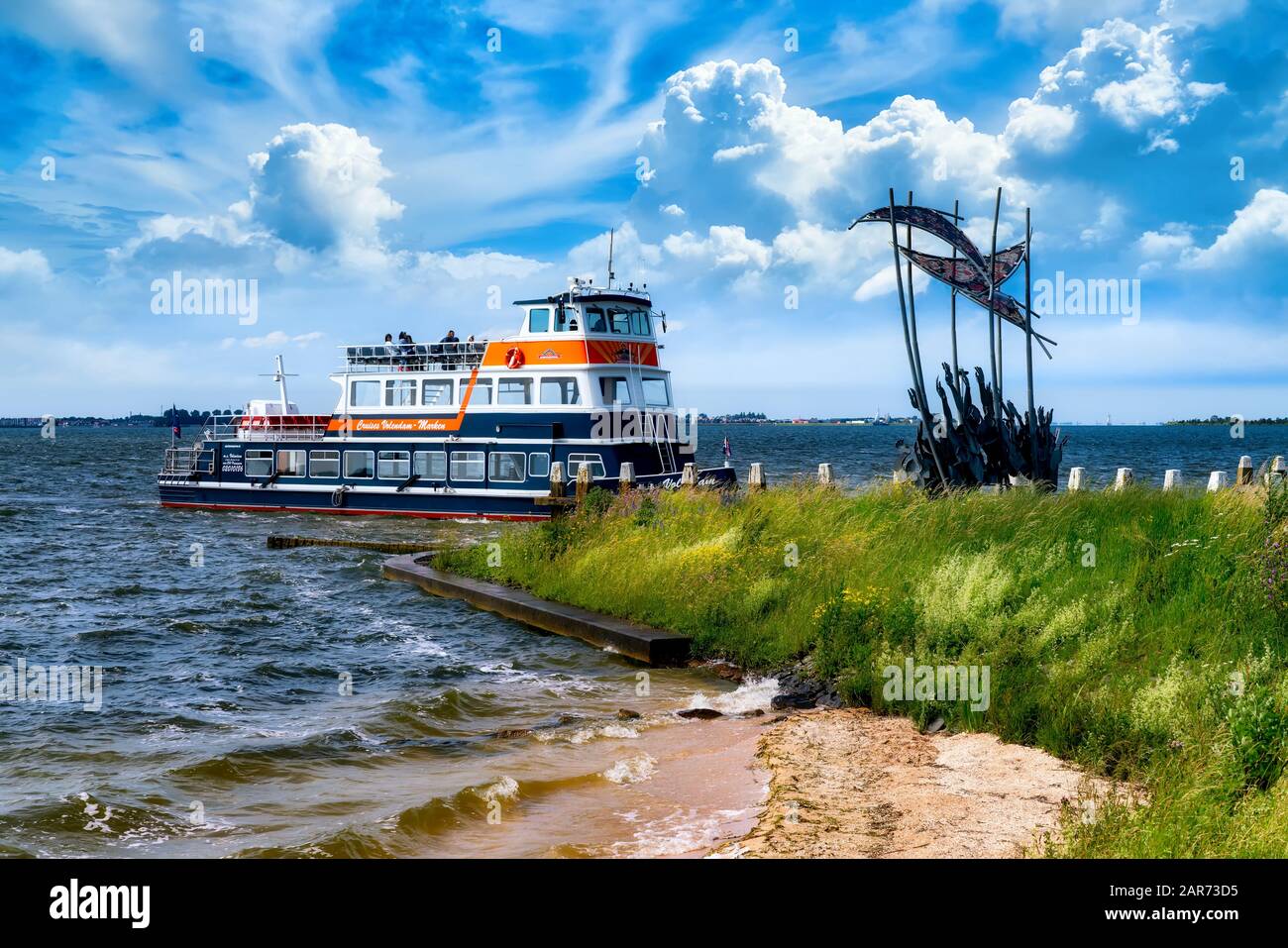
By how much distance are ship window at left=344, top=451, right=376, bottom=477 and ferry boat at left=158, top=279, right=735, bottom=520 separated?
5cm

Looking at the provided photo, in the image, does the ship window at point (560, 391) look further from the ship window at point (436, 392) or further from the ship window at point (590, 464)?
the ship window at point (436, 392)

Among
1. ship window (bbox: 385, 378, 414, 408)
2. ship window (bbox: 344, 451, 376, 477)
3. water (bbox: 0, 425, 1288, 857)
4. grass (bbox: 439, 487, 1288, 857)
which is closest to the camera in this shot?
grass (bbox: 439, 487, 1288, 857)

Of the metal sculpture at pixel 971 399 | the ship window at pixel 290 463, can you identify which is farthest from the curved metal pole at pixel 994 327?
the ship window at pixel 290 463

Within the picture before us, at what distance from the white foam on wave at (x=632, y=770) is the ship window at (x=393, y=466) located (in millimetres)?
26614

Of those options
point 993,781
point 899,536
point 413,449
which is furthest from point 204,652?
point 413,449

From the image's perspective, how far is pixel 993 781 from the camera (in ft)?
25.2

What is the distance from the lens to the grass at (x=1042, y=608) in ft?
22.3

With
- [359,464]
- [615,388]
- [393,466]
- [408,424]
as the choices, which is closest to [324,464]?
[359,464]

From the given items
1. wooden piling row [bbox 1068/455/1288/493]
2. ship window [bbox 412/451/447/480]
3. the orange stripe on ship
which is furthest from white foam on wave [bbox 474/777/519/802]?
ship window [bbox 412/451/447/480]

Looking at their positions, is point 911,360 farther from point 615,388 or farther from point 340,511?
point 340,511

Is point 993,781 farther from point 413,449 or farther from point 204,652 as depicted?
point 413,449

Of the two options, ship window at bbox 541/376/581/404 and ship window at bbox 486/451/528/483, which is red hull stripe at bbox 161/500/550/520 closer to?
ship window at bbox 486/451/528/483

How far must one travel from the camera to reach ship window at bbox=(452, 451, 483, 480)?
3309 cm

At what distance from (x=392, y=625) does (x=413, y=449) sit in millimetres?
18003
